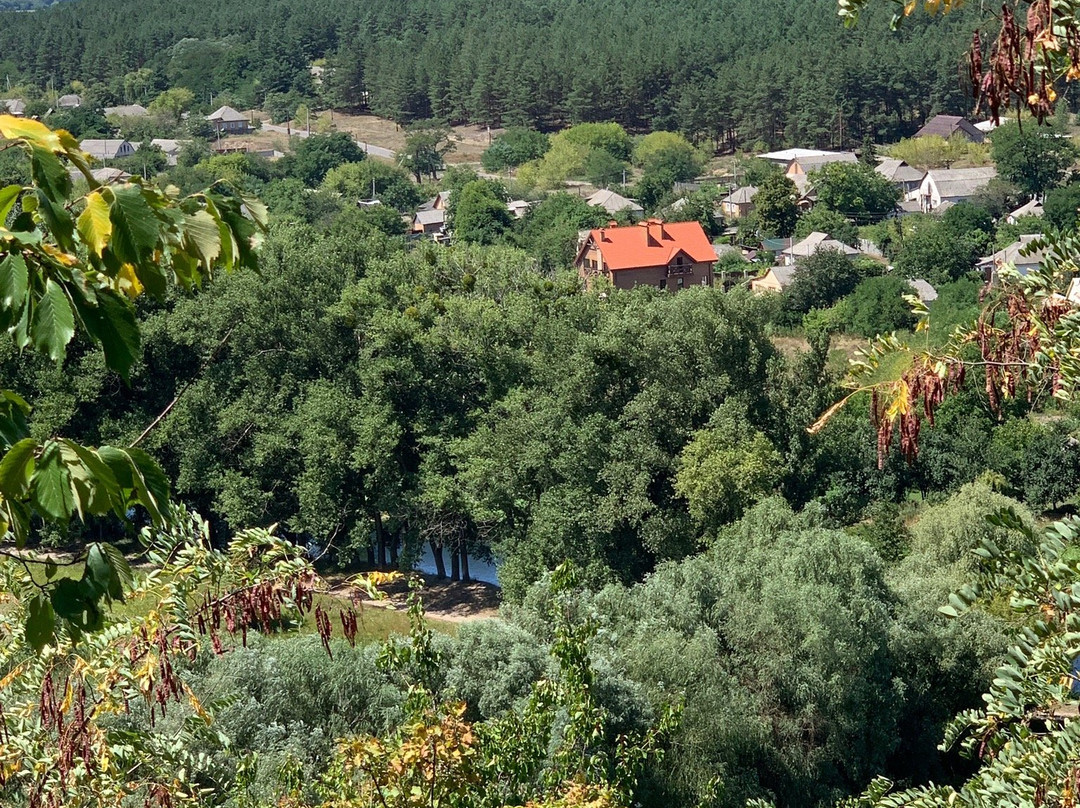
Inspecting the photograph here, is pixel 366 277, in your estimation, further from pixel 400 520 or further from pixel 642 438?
pixel 642 438

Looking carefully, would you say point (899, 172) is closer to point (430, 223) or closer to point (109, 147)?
point (430, 223)

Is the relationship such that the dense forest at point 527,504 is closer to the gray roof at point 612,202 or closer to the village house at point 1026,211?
the village house at point 1026,211

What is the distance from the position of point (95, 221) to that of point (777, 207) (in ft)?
218

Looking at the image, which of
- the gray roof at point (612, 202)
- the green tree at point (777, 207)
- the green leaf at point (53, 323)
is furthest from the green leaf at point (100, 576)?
the gray roof at point (612, 202)

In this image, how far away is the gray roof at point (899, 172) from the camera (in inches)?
3024

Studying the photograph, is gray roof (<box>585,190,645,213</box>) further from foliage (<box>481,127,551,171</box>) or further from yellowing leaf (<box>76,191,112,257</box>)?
yellowing leaf (<box>76,191,112,257</box>)

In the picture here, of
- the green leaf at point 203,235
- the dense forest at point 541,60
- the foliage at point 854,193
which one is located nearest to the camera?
the green leaf at point 203,235

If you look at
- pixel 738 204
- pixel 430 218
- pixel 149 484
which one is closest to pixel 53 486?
pixel 149 484

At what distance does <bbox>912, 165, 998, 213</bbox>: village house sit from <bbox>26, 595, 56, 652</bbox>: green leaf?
71.2 metres

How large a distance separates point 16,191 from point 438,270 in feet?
93.1

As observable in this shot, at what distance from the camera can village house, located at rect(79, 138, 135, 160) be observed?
3457 inches

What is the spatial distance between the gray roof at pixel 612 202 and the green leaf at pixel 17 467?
7177 cm

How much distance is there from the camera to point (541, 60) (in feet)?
350

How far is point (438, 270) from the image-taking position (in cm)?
3150
